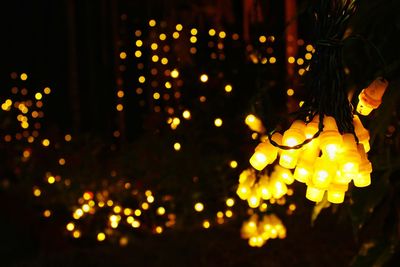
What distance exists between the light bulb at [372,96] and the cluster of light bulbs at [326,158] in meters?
0.12

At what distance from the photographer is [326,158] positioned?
1.12 m

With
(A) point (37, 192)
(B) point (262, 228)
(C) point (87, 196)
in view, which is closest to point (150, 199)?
(C) point (87, 196)

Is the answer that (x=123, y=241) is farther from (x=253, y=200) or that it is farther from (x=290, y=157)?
(x=290, y=157)

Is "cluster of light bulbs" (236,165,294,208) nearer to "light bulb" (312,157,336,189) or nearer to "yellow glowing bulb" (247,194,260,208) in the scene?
"yellow glowing bulb" (247,194,260,208)

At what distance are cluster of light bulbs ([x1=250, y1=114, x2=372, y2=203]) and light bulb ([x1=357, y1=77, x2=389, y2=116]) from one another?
12 centimetres

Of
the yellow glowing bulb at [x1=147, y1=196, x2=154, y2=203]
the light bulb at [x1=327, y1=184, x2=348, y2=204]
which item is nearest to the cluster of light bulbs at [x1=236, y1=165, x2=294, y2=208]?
the light bulb at [x1=327, y1=184, x2=348, y2=204]

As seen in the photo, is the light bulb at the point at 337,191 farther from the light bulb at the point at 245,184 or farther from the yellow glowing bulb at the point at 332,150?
the light bulb at the point at 245,184

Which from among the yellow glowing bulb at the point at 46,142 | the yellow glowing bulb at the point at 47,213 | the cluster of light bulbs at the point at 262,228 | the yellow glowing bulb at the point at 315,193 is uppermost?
the yellow glowing bulb at the point at 315,193

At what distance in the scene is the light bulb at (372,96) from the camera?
4.42 feet

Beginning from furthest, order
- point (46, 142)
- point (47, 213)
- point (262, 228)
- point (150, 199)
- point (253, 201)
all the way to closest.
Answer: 1. point (46, 142)
2. point (47, 213)
3. point (150, 199)
4. point (262, 228)
5. point (253, 201)

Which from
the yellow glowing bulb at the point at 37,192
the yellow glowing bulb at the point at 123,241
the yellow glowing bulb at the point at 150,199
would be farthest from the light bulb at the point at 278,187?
the yellow glowing bulb at the point at 37,192

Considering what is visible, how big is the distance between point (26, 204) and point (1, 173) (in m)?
0.43

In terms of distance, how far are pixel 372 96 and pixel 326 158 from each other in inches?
11.8

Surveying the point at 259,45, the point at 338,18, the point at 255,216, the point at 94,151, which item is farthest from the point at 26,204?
the point at 338,18
